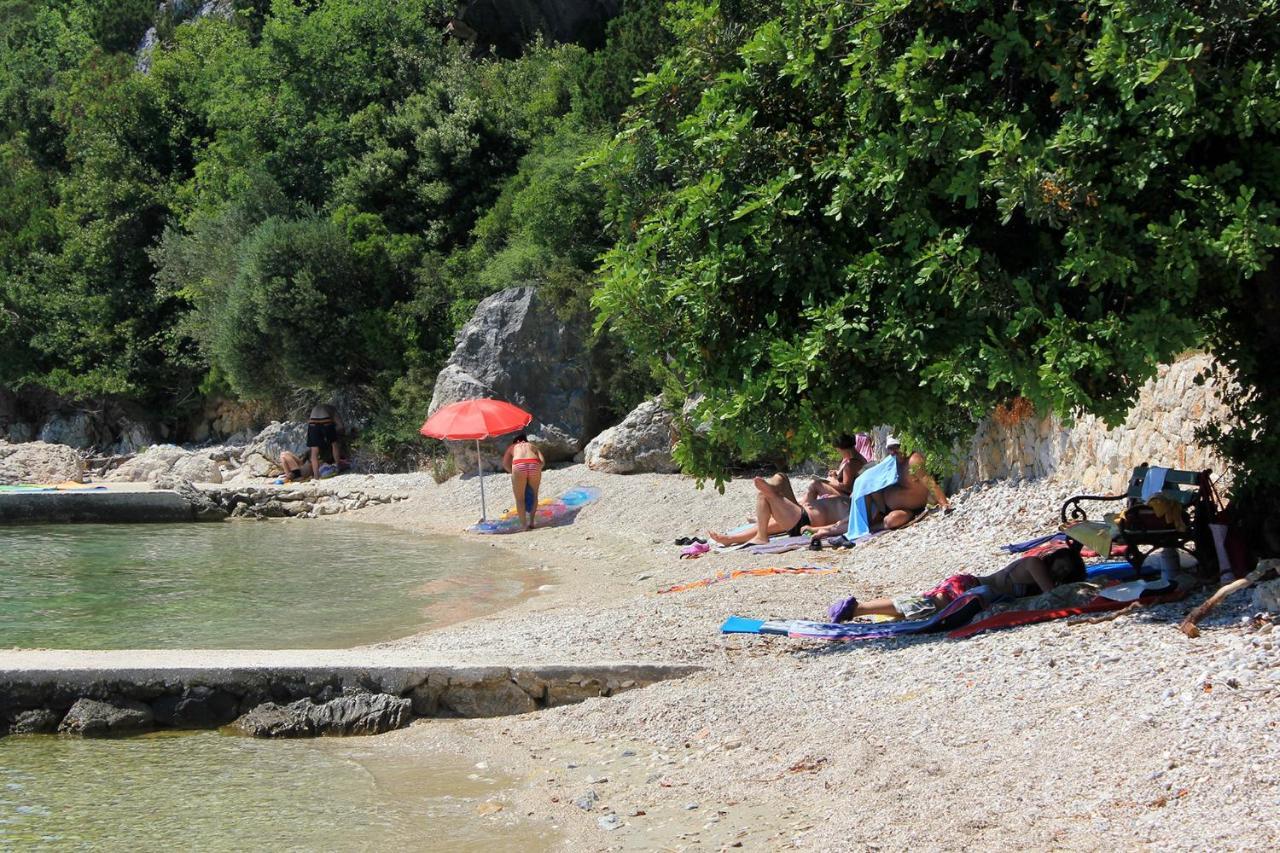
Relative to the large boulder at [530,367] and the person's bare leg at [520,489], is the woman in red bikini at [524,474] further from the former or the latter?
the large boulder at [530,367]

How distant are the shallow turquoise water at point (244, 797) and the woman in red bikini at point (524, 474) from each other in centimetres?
1050

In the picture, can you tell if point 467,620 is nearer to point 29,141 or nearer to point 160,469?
point 160,469

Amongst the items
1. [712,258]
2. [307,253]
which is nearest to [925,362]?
[712,258]

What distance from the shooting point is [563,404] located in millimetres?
23156

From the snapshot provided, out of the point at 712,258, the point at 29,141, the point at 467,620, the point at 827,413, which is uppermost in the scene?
the point at 29,141

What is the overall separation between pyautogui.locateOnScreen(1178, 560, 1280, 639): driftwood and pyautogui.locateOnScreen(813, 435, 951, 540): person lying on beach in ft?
20.6

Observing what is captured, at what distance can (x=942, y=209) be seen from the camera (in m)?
7.21

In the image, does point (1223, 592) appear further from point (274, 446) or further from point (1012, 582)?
point (274, 446)

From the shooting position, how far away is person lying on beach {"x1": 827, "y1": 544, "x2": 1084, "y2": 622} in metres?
8.20

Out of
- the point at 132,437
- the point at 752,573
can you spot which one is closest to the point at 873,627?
the point at 752,573

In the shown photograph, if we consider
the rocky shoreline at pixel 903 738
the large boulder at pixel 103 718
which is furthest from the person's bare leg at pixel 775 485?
the large boulder at pixel 103 718

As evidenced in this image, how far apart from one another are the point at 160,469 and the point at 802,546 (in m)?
18.7

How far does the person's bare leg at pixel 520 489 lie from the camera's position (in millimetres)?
18250

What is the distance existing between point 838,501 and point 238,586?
6.86m
